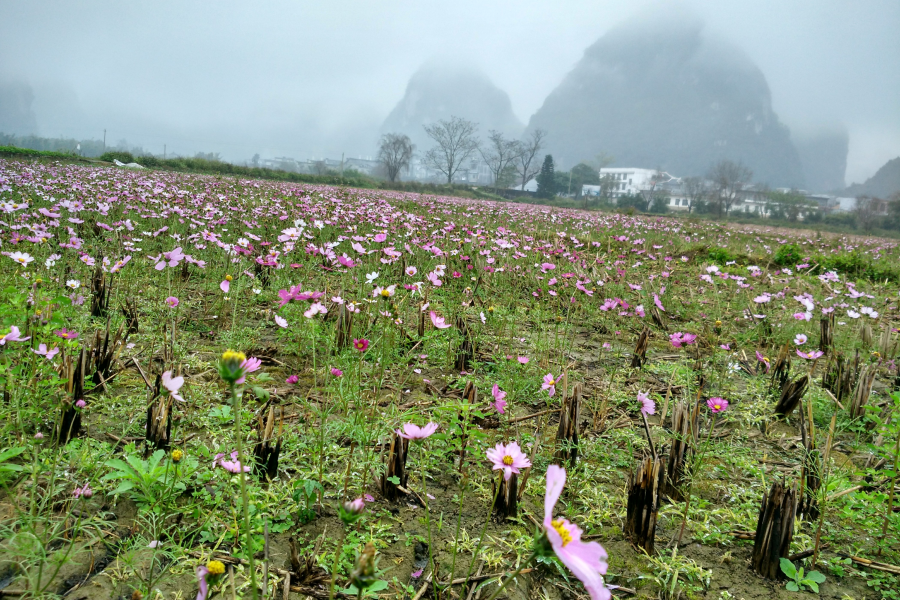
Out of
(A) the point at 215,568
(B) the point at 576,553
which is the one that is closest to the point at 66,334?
(A) the point at 215,568

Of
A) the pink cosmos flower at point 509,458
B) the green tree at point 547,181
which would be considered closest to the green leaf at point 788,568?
the pink cosmos flower at point 509,458

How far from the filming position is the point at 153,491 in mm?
Result: 1299

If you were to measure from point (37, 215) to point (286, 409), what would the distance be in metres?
3.86

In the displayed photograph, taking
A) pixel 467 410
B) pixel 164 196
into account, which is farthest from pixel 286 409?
pixel 164 196

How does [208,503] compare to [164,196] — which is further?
[164,196]

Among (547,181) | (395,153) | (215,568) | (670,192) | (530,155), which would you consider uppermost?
(530,155)

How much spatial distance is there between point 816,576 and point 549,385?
1103 millimetres

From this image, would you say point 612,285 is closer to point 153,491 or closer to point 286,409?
point 286,409

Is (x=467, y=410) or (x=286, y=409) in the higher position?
(x=467, y=410)

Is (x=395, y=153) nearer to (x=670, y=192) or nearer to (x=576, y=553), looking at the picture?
(x=670, y=192)

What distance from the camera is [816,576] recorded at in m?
1.26

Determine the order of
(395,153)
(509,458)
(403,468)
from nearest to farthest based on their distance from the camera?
(509,458)
(403,468)
(395,153)

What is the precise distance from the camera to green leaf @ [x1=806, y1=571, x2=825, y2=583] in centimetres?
125

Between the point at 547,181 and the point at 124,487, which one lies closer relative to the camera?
the point at 124,487
